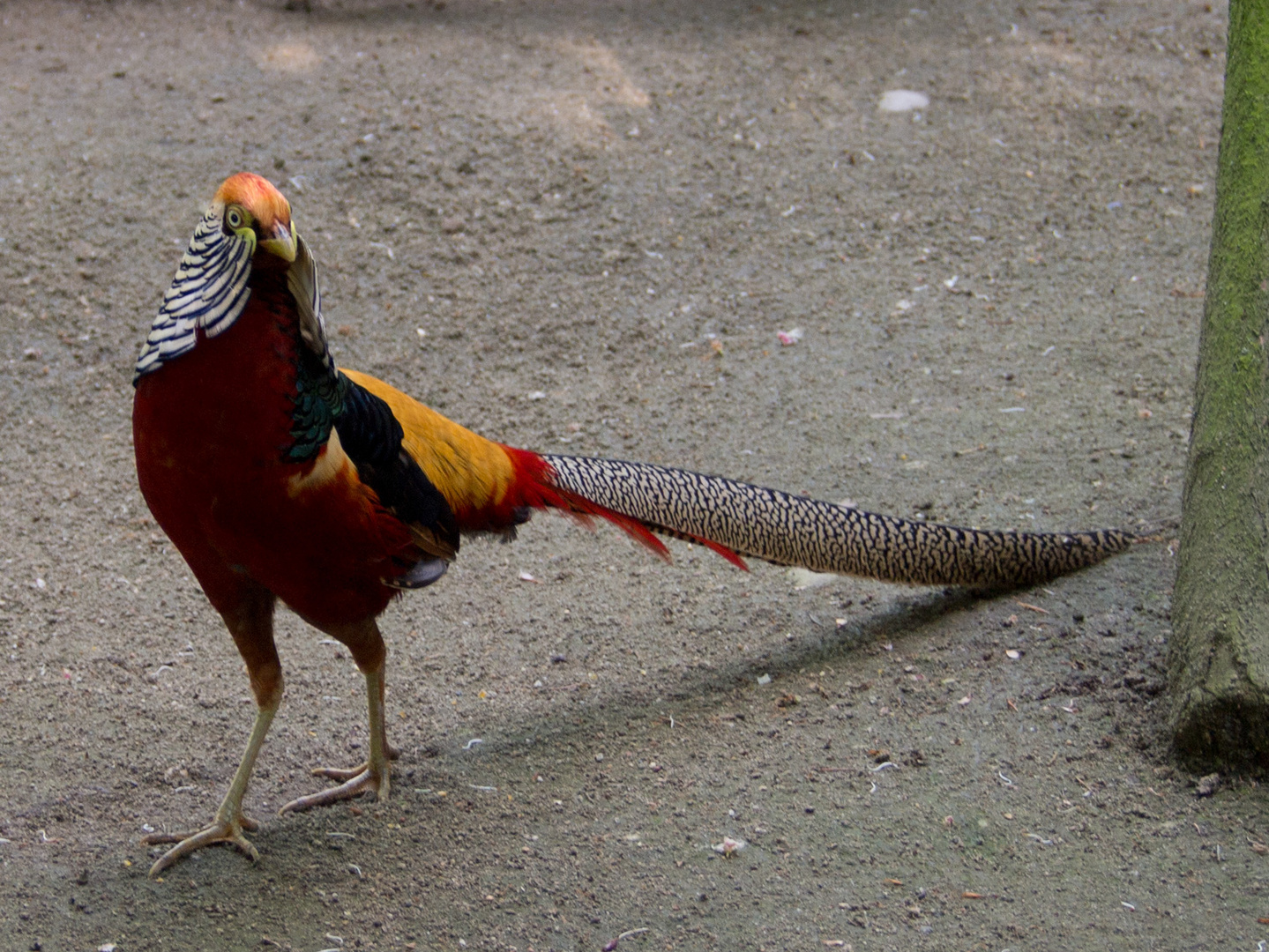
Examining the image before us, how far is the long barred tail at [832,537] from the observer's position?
3.25m

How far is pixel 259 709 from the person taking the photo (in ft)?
8.76

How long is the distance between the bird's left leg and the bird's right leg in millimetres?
164

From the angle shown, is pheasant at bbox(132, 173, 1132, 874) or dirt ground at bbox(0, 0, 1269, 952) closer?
pheasant at bbox(132, 173, 1132, 874)

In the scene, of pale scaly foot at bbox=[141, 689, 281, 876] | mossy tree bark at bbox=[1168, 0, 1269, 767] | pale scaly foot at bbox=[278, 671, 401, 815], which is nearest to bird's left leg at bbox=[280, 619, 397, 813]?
pale scaly foot at bbox=[278, 671, 401, 815]

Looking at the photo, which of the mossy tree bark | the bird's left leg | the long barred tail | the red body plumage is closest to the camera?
the red body plumage

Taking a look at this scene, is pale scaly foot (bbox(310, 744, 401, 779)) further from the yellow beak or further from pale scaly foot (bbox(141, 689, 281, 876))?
the yellow beak

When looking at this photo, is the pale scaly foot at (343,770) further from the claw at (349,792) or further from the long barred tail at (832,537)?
the long barred tail at (832,537)

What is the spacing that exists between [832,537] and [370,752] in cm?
137

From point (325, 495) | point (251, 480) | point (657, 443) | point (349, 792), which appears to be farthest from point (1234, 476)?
point (657, 443)

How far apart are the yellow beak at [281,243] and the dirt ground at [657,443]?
1342 mm

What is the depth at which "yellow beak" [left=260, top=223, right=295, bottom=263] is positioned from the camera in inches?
80.4

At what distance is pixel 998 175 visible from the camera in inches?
243

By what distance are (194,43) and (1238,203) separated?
6.15 meters

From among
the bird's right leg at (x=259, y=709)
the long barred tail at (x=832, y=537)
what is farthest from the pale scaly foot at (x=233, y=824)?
the long barred tail at (x=832, y=537)
